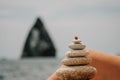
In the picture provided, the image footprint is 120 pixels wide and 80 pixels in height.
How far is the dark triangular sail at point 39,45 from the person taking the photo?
133ft

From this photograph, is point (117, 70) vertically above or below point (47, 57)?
above

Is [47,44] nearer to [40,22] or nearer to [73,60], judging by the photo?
[40,22]

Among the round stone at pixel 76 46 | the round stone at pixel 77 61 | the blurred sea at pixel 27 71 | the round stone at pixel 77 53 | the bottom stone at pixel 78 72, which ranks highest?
Result: the round stone at pixel 76 46

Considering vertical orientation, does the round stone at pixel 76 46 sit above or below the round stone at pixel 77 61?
above

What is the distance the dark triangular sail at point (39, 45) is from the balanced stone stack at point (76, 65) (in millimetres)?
35950

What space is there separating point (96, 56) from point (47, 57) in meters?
39.6

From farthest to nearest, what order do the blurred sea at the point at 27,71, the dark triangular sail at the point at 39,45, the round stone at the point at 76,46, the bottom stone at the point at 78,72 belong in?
the dark triangular sail at the point at 39,45 < the blurred sea at the point at 27,71 < the round stone at the point at 76,46 < the bottom stone at the point at 78,72

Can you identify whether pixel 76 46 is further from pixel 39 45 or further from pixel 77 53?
pixel 39 45

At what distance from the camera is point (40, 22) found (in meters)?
40.5

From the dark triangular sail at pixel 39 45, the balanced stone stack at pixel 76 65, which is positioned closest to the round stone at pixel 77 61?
the balanced stone stack at pixel 76 65

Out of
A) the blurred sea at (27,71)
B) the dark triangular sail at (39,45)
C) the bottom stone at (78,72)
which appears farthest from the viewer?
the dark triangular sail at (39,45)

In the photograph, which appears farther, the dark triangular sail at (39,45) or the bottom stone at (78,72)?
the dark triangular sail at (39,45)

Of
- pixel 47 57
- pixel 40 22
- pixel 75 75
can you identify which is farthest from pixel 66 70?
pixel 47 57

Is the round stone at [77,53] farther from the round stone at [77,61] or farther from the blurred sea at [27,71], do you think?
the blurred sea at [27,71]
